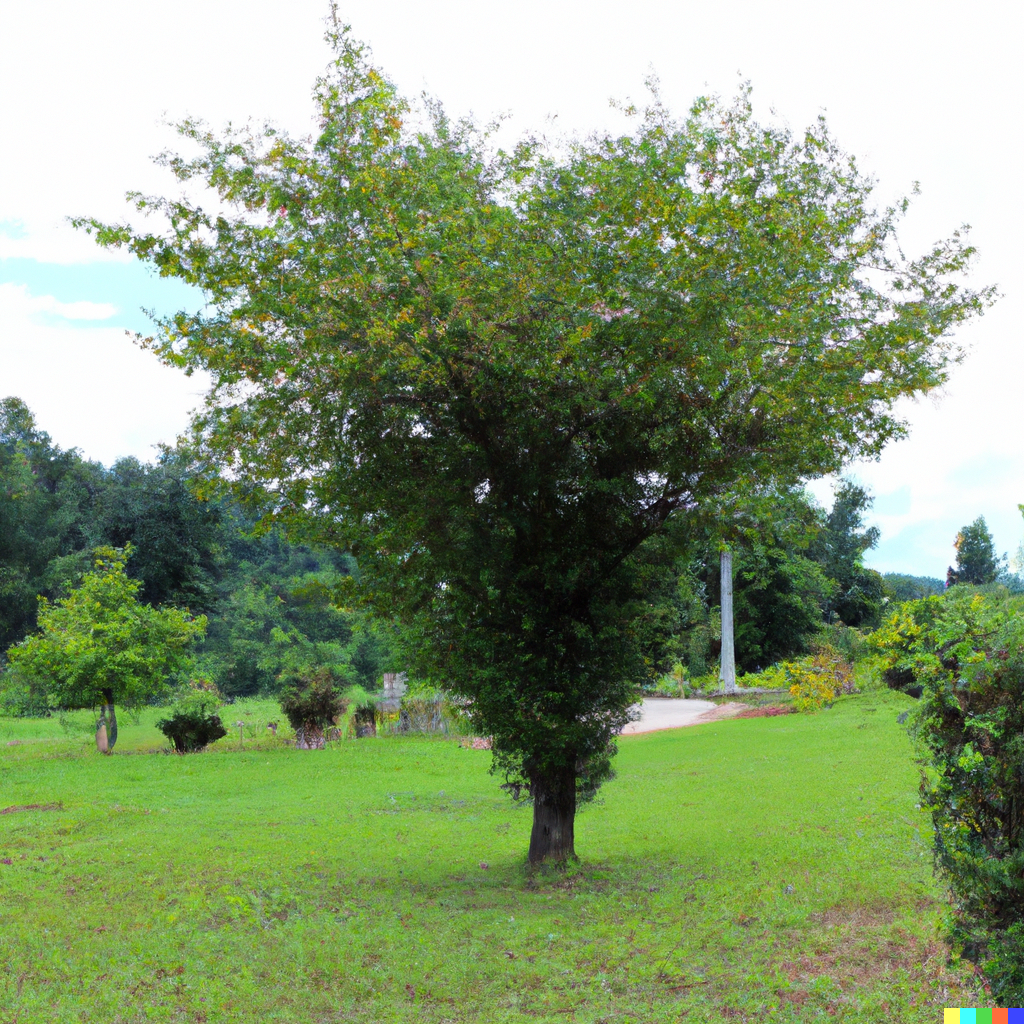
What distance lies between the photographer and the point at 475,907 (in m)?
8.19

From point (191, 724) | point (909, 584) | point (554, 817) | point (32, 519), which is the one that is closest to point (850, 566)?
point (909, 584)

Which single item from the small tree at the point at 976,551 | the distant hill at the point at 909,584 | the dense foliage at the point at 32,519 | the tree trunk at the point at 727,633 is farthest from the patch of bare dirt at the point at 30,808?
the small tree at the point at 976,551

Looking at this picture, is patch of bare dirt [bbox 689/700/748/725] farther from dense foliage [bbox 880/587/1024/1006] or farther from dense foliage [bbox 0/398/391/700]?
dense foliage [bbox 880/587/1024/1006]

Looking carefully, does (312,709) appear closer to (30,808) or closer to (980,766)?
(30,808)

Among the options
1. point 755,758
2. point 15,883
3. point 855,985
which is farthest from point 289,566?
point 855,985

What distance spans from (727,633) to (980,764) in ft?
101

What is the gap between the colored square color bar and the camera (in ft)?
14.4

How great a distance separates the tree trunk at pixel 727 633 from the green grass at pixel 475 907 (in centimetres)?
1900

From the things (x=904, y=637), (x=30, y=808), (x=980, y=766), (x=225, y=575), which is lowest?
(x=30, y=808)

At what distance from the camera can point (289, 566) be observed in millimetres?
49812

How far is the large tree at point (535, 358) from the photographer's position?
7773mm

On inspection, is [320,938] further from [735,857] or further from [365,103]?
[365,103]

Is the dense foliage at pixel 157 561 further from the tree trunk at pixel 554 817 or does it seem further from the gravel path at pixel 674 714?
the tree trunk at pixel 554 817

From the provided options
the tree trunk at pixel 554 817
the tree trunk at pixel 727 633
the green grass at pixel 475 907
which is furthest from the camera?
the tree trunk at pixel 727 633
